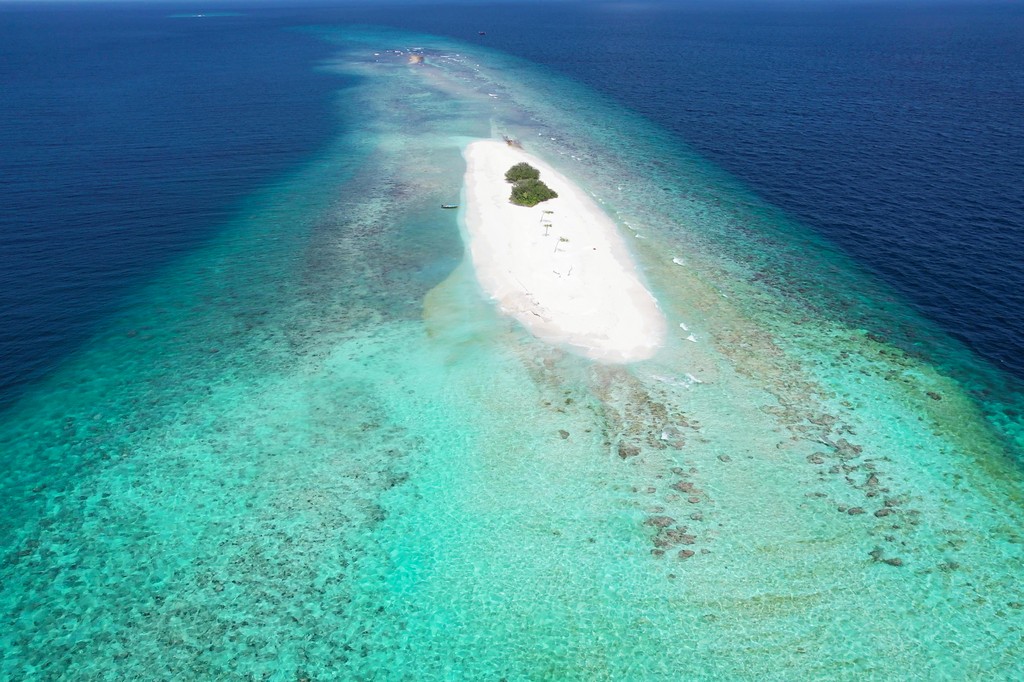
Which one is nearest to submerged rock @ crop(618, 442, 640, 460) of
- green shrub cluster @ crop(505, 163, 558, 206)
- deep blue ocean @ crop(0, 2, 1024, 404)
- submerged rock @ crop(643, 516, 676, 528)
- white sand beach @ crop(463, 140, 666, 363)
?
submerged rock @ crop(643, 516, 676, 528)

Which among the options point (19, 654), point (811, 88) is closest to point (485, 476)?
point (19, 654)

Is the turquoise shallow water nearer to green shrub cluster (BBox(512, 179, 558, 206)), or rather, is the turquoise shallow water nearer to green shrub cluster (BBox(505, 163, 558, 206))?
green shrub cluster (BBox(512, 179, 558, 206))

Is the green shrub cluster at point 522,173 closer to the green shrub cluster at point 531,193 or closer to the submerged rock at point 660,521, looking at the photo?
the green shrub cluster at point 531,193

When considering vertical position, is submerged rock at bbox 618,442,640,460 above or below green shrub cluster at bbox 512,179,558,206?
below

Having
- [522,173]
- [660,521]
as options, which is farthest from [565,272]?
[660,521]

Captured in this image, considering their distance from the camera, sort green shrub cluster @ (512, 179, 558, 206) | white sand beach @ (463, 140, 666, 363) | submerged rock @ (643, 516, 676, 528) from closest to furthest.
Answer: submerged rock @ (643, 516, 676, 528) → white sand beach @ (463, 140, 666, 363) → green shrub cluster @ (512, 179, 558, 206)
